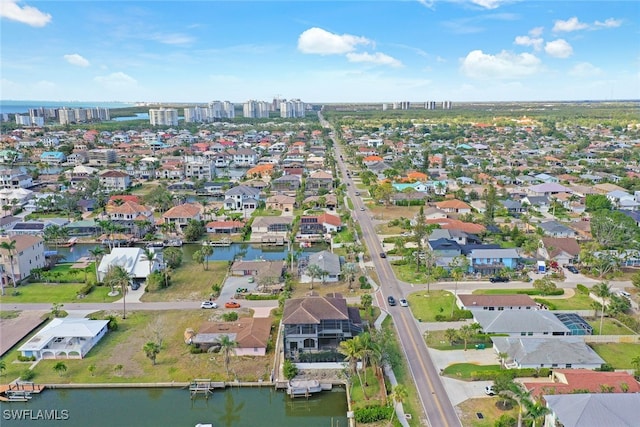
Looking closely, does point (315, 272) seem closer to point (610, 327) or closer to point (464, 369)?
point (464, 369)

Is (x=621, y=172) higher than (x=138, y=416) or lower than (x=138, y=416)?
higher

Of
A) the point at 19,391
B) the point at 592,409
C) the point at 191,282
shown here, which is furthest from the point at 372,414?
the point at 191,282

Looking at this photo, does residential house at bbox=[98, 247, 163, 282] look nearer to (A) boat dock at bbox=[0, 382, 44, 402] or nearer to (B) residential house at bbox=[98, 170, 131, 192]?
(A) boat dock at bbox=[0, 382, 44, 402]

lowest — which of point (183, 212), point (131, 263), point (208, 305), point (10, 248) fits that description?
point (208, 305)

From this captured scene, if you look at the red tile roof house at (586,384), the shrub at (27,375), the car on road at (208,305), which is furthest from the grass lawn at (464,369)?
the shrub at (27,375)

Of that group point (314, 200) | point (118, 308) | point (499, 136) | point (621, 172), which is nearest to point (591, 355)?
point (118, 308)

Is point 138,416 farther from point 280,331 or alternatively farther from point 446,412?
point 446,412

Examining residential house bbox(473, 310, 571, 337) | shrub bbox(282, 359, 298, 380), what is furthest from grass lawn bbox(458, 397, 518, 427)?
shrub bbox(282, 359, 298, 380)
